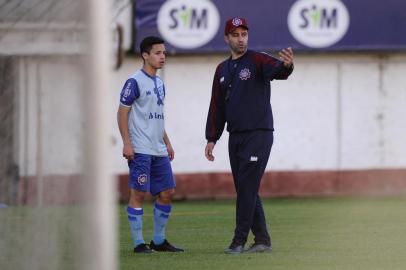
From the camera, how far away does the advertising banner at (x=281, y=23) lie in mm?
21484

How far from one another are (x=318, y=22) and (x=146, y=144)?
1026cm

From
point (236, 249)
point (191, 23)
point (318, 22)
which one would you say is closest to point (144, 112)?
point (236, 249)

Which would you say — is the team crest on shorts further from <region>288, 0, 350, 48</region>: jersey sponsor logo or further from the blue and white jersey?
<region>288, 0, 350, 48</region>: jersey sponsor logo

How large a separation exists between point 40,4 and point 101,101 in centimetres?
176

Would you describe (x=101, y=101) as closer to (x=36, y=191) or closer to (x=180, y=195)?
(x=36, y=191)

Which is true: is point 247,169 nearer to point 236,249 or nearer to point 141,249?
point 236,249

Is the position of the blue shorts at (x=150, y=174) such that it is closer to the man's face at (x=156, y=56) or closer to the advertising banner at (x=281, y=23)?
the man's face at (x=156, y=56)

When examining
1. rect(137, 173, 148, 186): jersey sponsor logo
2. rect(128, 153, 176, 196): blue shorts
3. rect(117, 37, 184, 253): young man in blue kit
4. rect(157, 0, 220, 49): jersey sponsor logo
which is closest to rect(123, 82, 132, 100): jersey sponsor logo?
rect(117, 37, 184, 253): young man in blue kit

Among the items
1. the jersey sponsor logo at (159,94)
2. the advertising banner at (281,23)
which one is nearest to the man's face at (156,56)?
the jersey sponsor logo at (159,94)

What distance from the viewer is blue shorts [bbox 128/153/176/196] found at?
12141 millimetres

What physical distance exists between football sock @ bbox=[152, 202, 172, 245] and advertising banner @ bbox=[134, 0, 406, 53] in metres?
9.02

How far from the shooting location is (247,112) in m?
11.7

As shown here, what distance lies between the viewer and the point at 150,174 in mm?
12344

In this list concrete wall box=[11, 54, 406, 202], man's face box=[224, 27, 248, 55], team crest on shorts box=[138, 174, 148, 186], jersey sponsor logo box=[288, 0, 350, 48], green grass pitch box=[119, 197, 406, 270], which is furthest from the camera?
jersey sponsor logo box=[288, 0, 350, 48]
